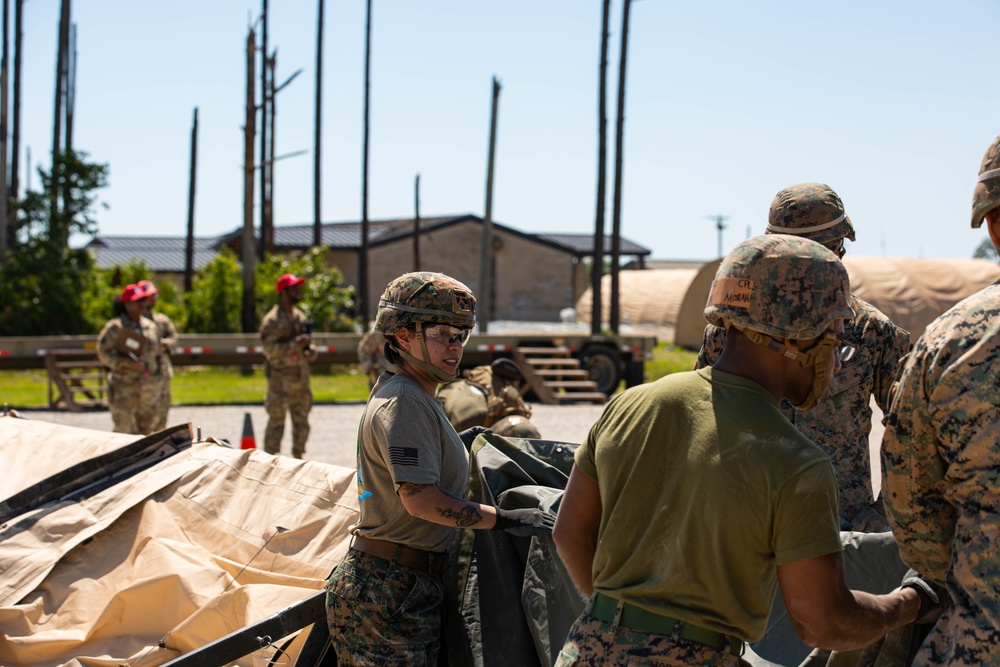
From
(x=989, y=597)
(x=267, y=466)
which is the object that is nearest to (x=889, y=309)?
(x=267, y=466)

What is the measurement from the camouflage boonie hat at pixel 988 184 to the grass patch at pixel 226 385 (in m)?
16.3

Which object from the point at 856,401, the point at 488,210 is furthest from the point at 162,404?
the point at 488,210

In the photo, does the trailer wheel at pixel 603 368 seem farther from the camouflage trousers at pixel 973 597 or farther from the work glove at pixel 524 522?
the camouflage trousers at pixel 973 597

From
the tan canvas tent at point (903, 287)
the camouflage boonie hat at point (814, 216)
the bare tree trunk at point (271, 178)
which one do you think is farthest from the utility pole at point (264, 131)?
the camouflage boonie hat at point (814, 216)

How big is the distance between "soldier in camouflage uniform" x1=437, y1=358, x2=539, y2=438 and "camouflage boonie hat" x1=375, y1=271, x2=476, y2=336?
2.39 m

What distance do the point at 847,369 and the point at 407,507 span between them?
169 centimetres

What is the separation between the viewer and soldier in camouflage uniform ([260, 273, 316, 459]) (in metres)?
11.0

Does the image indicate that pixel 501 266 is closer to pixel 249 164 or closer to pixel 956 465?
pixel 249 164

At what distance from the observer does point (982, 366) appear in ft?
6.64

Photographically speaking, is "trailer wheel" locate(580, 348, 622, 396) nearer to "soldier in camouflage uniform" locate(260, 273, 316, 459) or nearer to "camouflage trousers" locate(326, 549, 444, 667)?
"soldier in camouflage uniform" locate(260, 273, 316, 459)

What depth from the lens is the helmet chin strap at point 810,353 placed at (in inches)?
85.4

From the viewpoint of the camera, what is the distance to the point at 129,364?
9.84 m

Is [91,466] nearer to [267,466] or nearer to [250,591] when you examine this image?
[267,466]

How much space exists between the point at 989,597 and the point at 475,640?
1.80 m
